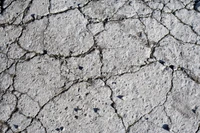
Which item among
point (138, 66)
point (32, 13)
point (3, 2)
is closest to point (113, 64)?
point (138, 66)

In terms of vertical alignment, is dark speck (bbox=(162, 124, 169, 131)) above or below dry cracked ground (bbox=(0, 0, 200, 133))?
below

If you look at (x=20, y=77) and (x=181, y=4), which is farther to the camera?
(x=181, y=4)

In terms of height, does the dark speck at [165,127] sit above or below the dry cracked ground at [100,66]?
below

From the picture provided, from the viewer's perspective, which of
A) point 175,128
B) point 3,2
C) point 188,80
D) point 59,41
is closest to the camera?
point 175,128

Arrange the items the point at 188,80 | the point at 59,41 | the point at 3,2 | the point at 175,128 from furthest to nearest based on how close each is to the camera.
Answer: the point at 3,2
the point at 59,41
the point at 188,80
the point at 175,128

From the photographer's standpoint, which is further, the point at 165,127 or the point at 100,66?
the point at 100,66

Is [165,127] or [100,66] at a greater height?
[100,66]

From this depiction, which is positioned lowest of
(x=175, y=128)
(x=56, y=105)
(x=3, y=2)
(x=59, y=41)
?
(x=175, y=128)

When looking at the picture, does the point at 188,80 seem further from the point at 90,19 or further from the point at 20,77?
the point at 20,77
